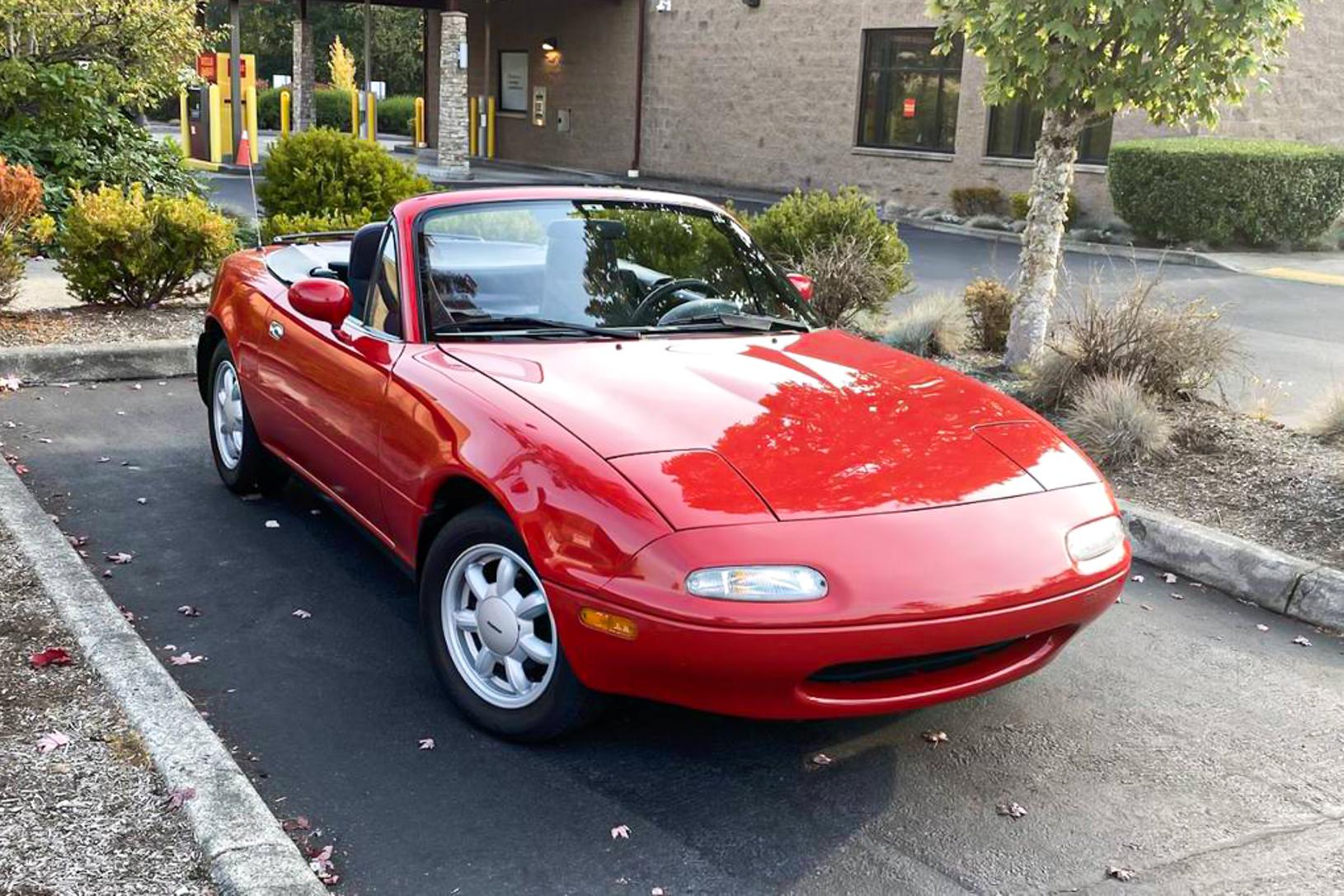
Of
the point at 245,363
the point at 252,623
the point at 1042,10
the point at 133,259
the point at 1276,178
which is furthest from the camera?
the point at 1276,178

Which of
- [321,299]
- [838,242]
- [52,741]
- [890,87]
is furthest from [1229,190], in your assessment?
[52,741]

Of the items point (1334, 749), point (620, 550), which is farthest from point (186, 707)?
point (1334, 749)

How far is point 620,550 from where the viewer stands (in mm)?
3258

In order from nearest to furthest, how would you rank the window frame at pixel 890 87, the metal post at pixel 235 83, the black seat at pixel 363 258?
the black seat at pixel 363 258 → the window frame at pixel 890 87 → the metal post at pixel 235 83

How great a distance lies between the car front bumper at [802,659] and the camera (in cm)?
317

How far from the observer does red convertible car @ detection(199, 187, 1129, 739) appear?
3234 millimetres

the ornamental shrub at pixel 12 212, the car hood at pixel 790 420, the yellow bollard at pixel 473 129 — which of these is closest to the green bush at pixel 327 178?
the ornamental shrub at pixel 12 212

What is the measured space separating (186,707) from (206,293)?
7.29 meters

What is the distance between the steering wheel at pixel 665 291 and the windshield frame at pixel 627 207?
0.24 feet

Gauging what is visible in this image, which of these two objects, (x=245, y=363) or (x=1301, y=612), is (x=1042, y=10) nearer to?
(x=1301, y=612)

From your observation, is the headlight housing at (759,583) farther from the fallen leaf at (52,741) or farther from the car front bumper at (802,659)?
the fallen leaf at (52,741)

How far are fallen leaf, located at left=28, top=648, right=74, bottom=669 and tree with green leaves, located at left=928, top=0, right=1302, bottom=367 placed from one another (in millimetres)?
5883

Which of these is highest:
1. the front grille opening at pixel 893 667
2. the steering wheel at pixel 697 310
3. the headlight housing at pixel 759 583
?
the steering wheel at pixel 697 310

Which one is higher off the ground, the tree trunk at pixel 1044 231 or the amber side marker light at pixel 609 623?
the tree trunk at pixel 1044 231
